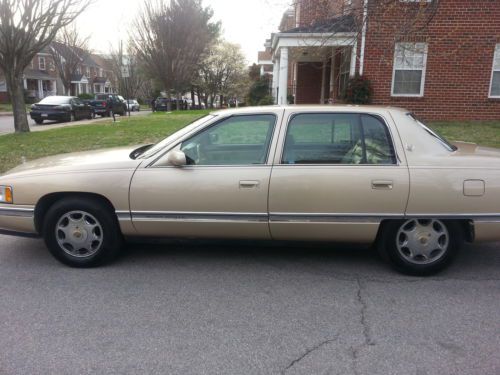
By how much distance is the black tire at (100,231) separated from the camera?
3.97m

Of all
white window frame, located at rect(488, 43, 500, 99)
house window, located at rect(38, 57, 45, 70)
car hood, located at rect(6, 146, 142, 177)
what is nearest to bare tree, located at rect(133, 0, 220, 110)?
white window frame, located at rect(488, 43, 500, 99)

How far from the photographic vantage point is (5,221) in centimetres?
407

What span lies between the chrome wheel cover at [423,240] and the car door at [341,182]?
0.73 ft

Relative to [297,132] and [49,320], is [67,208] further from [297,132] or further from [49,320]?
[297,132]

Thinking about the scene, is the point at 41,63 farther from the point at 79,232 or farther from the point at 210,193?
the point at 210,193

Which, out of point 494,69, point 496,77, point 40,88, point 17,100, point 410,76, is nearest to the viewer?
point 494,69

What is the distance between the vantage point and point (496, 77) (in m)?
13.6

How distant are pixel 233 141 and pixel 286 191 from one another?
0.92 metres

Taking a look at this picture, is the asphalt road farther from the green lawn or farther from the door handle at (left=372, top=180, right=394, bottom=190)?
the green lawn

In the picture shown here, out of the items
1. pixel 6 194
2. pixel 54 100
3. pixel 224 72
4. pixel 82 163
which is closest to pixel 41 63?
pixel 224 72

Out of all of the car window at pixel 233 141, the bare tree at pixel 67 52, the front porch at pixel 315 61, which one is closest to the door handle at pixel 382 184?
the car window at pixel 233 141

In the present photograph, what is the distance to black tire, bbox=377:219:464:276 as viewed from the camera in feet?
12.4

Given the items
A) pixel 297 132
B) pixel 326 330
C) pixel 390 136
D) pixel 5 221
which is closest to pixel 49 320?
pixel 5 221

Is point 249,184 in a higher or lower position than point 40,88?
lower
